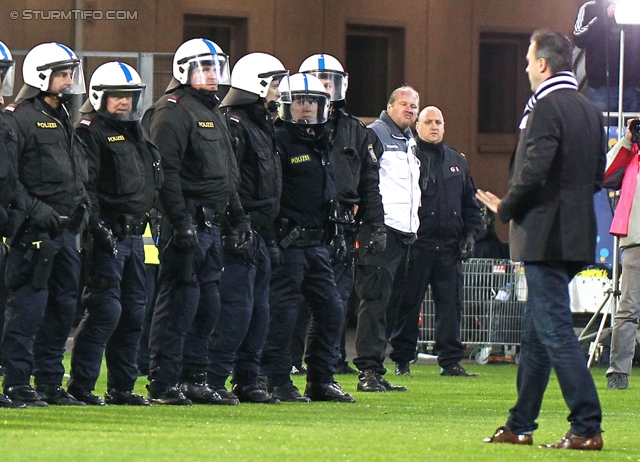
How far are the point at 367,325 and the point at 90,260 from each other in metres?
3.14

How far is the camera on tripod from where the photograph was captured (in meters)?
12.7

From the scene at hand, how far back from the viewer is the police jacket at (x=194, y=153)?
10305 millimetres

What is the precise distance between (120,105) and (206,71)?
0.62 meters

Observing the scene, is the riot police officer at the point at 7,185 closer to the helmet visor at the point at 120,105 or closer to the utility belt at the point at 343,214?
the helmet visor at the point at 120,105

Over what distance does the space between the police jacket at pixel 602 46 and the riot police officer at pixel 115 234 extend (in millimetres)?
5986

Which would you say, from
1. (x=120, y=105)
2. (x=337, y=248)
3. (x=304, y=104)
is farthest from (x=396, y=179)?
(x=120, y=105)

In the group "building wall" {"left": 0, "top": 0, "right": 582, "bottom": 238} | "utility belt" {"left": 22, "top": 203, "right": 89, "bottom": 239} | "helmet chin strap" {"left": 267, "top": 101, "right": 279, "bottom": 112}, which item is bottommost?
"utility belt" {"left": 22, "top": 203, "right": 89, "bottom": 239}

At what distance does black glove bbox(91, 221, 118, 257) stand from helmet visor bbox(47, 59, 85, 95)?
0.86 metres

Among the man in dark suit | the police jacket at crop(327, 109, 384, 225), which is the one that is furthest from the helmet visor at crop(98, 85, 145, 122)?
the man in dark suit

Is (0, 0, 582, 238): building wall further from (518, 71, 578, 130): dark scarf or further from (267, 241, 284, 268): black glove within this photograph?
(518, 71, 578, 130): dark scarf

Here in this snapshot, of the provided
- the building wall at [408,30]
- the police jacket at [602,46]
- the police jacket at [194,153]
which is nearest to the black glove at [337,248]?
the police jacket at [194,153]

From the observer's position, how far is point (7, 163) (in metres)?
9.38

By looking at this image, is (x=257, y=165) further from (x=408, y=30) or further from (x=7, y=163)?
(x=408, y=30)

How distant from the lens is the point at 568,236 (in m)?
7.98
